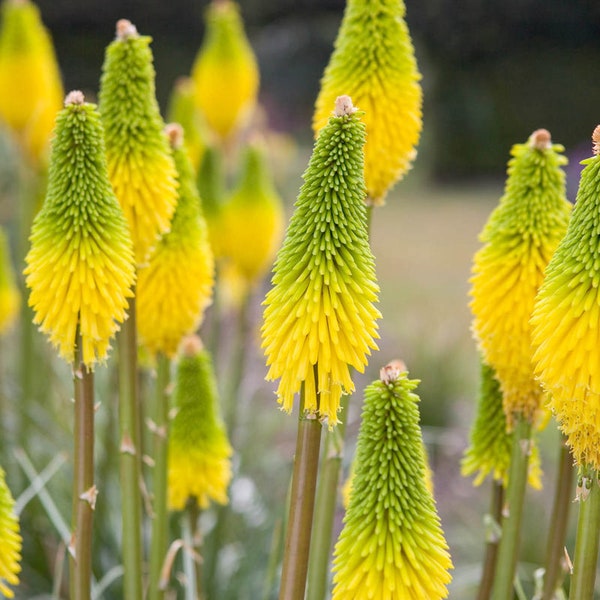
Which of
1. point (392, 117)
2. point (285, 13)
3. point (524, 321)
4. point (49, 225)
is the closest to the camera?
point (49, 225)

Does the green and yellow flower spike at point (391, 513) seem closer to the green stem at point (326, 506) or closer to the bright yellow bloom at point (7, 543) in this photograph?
the green stem at point (326, 506)

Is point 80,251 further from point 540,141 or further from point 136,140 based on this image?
point 540,141

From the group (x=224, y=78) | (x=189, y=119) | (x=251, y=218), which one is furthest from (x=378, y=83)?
(x=224, y=78)

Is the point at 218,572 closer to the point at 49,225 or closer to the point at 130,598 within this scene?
the point at 130,598

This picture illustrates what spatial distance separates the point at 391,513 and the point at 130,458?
2.20ft

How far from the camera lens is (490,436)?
78.4 inches

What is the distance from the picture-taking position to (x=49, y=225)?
1.64m

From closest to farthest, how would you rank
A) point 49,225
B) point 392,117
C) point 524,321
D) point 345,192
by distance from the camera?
point 345,192
point 49,225
point 524,321
point 392,117

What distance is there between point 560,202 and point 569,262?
49 cm

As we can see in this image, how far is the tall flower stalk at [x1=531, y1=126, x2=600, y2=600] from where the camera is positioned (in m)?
1.32

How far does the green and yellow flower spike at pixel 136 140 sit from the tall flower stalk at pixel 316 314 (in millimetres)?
542

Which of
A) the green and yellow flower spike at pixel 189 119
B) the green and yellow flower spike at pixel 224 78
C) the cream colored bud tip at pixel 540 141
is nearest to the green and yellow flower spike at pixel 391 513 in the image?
the cream colored bud tip at pixel 540 141

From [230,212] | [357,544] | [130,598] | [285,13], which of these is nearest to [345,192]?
[357,544]

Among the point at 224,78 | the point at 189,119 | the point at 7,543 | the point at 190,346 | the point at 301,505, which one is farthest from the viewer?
the point at 224,78
